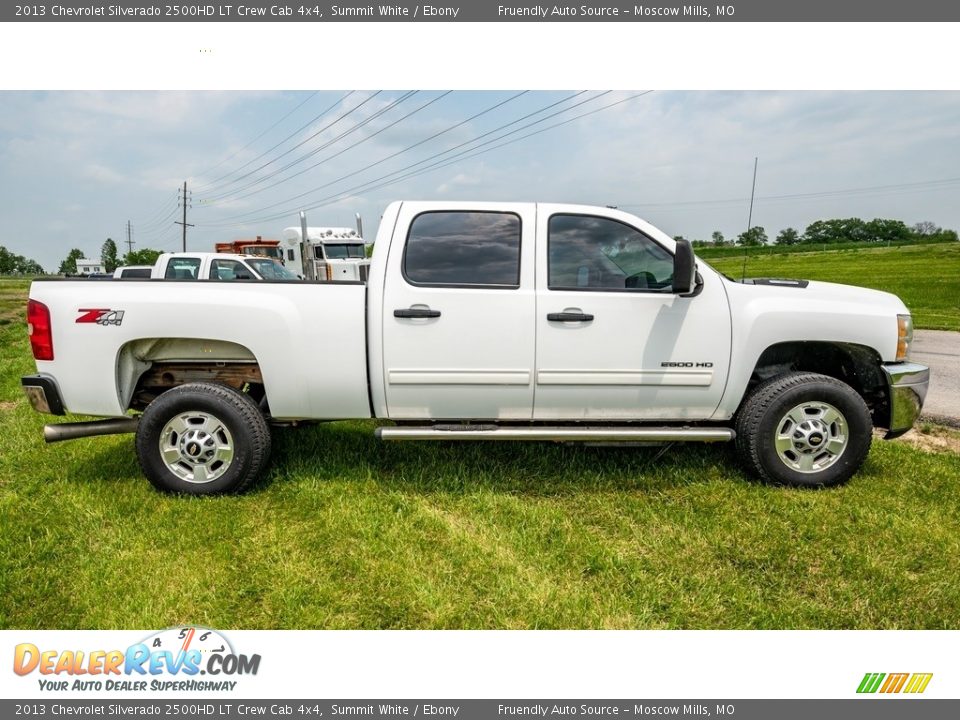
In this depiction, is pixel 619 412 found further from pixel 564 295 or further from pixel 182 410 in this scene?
pixel 182 410

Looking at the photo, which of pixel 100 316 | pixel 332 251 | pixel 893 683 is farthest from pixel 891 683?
pixel 332 251

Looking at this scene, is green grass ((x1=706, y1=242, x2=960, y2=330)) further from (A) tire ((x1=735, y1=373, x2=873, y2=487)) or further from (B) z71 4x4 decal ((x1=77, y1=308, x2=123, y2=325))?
(B) z71 4x4 decal ((x1=77, y1=308, x2=123, y2=325))

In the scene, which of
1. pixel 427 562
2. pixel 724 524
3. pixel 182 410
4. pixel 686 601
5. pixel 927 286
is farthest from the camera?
pixel 927 286

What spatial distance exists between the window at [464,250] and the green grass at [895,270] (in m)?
7.50

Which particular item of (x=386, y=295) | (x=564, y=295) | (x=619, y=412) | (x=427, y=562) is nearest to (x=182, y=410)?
(x=386, y=295)

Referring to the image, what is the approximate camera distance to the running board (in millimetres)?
3609

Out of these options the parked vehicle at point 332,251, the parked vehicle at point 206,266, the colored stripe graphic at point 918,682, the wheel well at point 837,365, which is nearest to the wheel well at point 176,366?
the wheel well at point 837,365

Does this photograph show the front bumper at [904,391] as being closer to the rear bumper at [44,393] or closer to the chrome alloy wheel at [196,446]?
the chrome alloy wheel at [196,446]

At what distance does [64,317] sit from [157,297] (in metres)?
0.58

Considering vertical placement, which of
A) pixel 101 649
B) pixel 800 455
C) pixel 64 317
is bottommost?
pixel 101 649

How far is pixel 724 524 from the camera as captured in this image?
3371mm

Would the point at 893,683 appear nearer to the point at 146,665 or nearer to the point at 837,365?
the point at 837,365

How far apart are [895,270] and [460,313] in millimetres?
33236

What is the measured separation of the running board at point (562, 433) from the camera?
142 inches
